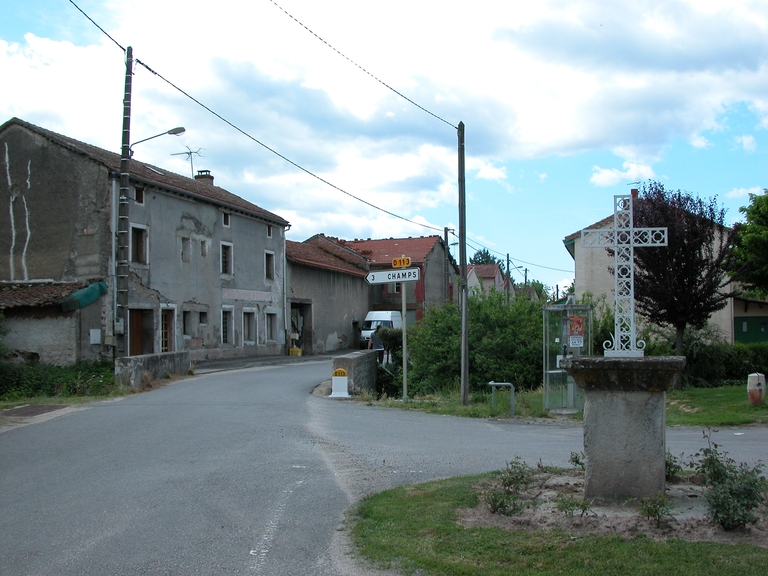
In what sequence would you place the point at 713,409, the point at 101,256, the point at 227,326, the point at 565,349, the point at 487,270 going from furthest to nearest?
the point at 487,270, the point at 227,326, the point at 101,256, the point at 565,349, the point at 713,409

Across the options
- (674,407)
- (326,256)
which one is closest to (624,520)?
(674,407)

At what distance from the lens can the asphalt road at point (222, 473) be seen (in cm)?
544

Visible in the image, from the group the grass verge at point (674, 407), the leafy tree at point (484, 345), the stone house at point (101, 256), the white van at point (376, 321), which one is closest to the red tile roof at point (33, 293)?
the stone house at point (101, 256)

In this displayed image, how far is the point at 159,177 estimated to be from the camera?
30.5 metres

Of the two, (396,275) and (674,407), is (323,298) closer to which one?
(396,275)

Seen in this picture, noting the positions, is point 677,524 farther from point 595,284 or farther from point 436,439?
point 595,284

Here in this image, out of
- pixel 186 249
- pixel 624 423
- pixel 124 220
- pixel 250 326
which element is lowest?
pixel 624 423

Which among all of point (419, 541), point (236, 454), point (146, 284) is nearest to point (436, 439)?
point (236, 454)

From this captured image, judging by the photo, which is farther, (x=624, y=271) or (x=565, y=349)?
(x=565, y=349)

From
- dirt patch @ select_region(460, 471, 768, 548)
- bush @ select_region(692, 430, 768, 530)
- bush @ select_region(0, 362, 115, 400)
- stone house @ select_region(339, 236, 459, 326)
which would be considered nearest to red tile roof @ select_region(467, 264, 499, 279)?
stone house @ select_region(339, 236, 459, 326)

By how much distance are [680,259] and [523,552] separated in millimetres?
16293

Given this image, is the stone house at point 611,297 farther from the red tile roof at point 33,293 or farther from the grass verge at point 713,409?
the red tile roof at point 33,293

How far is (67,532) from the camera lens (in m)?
6.04

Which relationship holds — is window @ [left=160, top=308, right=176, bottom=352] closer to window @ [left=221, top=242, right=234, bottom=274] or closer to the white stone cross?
window @ [left=221, top=242, right=234, bottom=274]
